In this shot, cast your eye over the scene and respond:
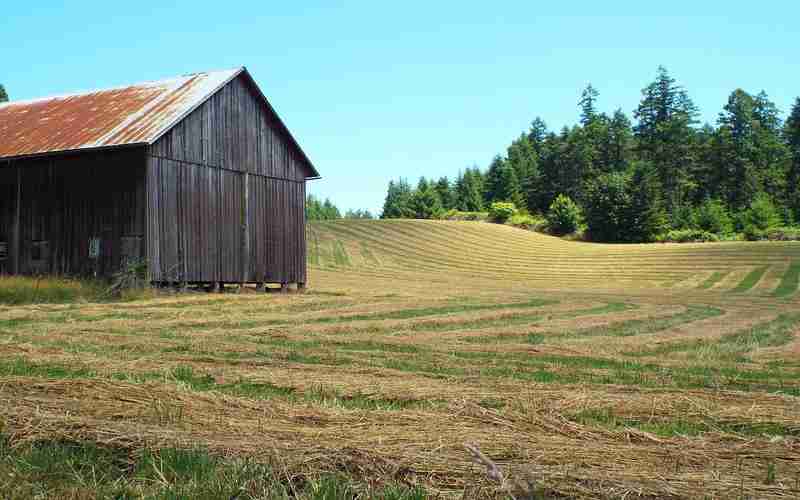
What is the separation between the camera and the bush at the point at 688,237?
214 ft

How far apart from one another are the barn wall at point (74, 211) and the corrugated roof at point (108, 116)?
2.18ft

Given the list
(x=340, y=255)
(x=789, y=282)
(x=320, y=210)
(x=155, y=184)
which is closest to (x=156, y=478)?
(x=155, y=184)

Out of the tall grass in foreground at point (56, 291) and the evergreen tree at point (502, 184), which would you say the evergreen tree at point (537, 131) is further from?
the tall grass in foreground at point (56, 291)

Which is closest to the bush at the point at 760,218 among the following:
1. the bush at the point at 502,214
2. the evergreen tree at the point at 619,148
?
the bush at the point at 502,214

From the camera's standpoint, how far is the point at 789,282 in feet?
126

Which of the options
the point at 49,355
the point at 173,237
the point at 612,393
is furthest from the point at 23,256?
the point at 612,393

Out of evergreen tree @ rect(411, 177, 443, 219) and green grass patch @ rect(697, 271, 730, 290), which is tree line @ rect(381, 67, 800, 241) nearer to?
evergreen tree @ rect(411, 177, 443, 219)

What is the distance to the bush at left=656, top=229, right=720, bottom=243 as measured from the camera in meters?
65.2

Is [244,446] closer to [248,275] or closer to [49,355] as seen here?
[49,355]

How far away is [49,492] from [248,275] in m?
24.9

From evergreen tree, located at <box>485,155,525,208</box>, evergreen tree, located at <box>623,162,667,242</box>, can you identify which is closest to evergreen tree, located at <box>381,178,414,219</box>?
evergreen tree, located at <box>485,155,525,208</box>

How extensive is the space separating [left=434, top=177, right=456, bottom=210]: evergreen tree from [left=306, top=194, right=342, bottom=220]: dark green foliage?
5170cm

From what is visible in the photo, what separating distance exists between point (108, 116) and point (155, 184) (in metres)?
4.22

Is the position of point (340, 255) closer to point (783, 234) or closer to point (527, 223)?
point (527, 223)
